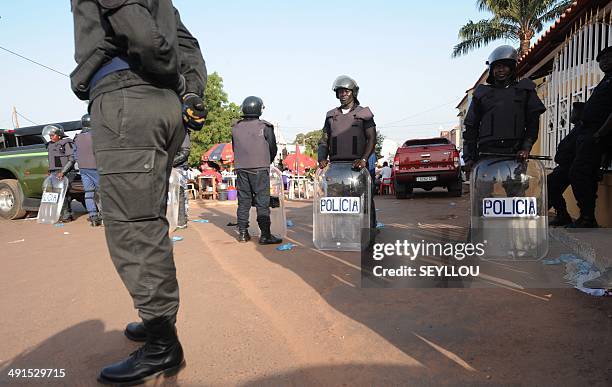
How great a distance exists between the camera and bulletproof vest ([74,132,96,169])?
7018 mm

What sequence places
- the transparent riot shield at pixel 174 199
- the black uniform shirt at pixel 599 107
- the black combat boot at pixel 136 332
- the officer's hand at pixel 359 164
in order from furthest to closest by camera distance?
the transparent riot shield at pixel 174 199 → the officer's hand at pixel 359 164 → the black uniform shirt at pixel 599 107 → the black combat boot at pixel 136 332

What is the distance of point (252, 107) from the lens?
5.32m

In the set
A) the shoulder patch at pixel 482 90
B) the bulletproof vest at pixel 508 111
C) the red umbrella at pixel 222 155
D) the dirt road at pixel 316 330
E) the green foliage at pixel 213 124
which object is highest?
the green foliage at pixel 213 124

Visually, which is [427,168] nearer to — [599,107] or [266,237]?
[599,107]

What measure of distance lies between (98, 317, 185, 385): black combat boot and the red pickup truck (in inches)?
454

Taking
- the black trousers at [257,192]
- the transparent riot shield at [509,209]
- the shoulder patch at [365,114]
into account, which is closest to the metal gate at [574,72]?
the transparent riot shield at [509,209]

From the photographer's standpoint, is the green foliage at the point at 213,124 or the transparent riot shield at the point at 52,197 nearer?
the transparent riot shield at the point at 52,197

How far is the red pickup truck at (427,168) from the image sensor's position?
12.5 meters

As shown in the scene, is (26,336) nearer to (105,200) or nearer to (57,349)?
(57,349)

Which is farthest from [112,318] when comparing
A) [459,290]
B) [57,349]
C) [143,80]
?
[459,290]

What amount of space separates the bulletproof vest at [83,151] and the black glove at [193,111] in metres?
5.74

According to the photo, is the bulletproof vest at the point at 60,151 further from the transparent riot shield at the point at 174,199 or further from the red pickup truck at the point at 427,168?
the red pickup truck at the point at 427,168

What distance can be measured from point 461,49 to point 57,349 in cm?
2293

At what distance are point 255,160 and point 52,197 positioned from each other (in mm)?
4760
